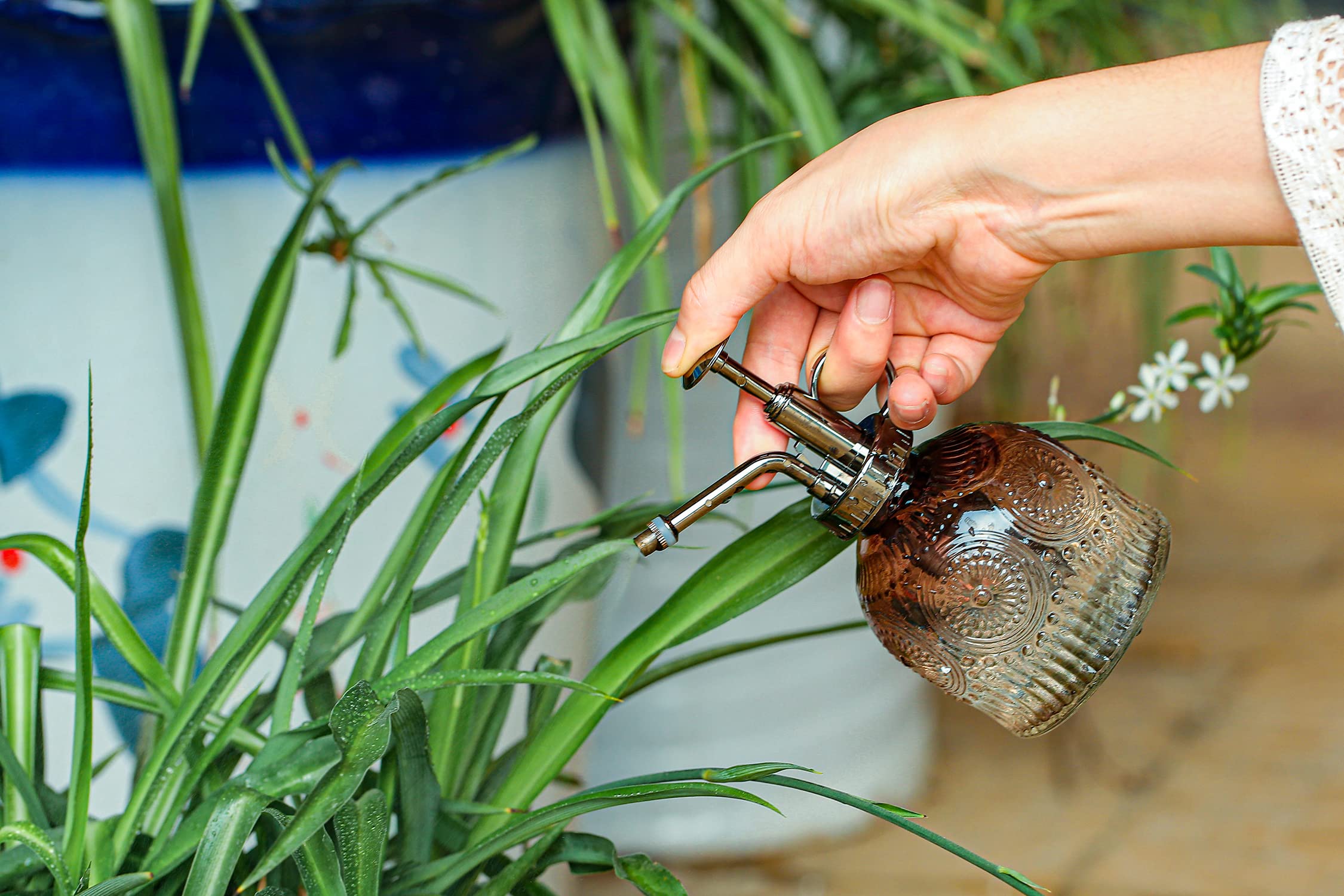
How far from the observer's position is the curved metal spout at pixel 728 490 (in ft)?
1.10

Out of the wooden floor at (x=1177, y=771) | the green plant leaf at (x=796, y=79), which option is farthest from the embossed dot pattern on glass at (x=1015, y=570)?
the wooden floor at (x=1177, y=771)

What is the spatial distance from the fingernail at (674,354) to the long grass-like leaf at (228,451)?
5.8 inches

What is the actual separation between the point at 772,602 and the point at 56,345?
64 cm

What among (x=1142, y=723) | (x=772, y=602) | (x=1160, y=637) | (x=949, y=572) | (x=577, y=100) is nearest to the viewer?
(x=949, y=572)

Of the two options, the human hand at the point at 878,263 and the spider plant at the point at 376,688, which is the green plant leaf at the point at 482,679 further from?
the human hand at the point at 878,263

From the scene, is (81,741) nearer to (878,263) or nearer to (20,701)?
(20,701)

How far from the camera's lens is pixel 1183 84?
0.33 metres

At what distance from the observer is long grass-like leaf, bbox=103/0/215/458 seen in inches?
18.5

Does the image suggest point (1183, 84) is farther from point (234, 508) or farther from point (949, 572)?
point (234, 508)

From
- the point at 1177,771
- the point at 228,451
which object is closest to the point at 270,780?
the point at 228,451

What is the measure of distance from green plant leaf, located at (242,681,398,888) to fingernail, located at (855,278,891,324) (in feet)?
0.69

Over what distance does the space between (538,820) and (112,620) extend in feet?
0.61

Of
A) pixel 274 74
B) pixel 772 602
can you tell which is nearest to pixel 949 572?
pixel 274 74

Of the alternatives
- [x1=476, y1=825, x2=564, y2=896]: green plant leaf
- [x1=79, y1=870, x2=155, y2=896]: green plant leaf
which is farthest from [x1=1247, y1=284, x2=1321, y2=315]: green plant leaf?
[x1=79, y1=870, x2=155, y2=896]: green plant leaf
